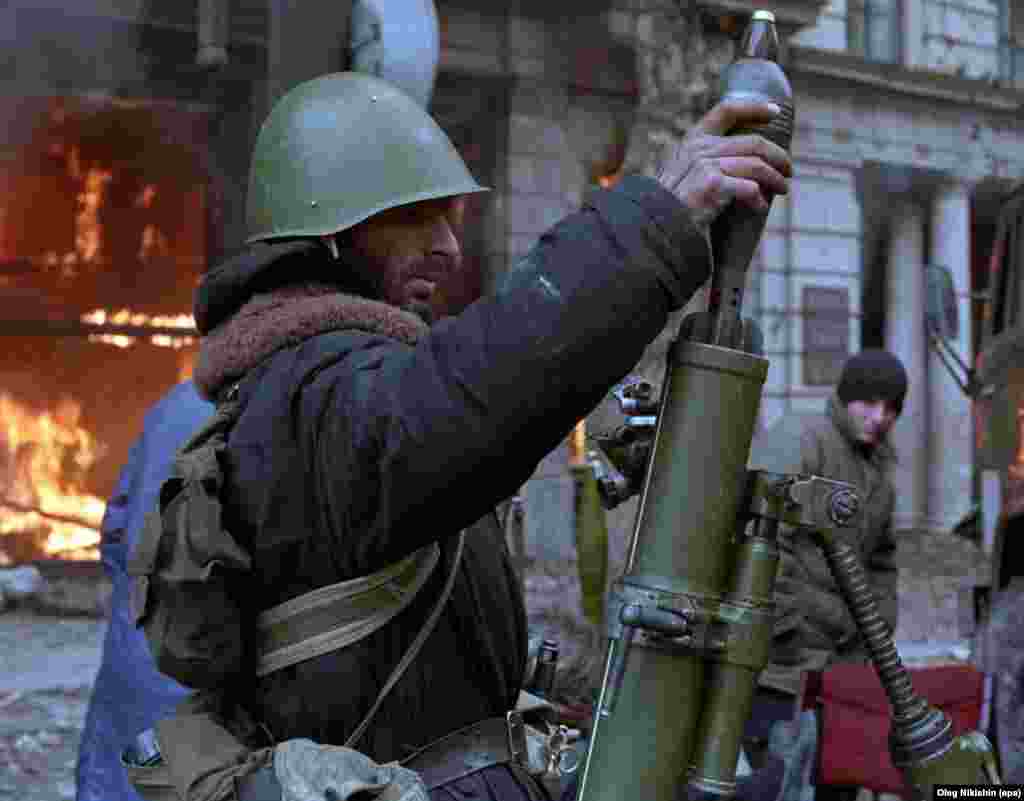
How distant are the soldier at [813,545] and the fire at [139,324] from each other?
730 cm

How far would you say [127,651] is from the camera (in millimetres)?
2707

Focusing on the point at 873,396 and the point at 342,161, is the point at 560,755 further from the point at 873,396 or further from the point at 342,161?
the point at 873,396

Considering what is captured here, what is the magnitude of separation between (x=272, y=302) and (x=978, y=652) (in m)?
3.10

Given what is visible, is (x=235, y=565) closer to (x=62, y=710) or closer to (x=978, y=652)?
(x=978, y=652)

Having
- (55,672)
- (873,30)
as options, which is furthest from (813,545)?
(873,30)

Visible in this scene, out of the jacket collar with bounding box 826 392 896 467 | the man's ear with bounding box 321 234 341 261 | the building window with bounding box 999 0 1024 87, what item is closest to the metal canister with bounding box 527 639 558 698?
the man's ear with bounding box 321 234 341 261

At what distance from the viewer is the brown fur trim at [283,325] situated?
4.86 ft

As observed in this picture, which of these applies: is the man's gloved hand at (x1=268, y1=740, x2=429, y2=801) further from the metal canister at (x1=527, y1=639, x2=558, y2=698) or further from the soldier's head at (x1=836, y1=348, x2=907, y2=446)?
the soldier's head at (x1=836, y1=348, x2=907, y2=446)

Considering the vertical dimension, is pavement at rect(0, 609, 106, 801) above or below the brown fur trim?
below

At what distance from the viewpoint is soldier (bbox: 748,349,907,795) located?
12.6 ft

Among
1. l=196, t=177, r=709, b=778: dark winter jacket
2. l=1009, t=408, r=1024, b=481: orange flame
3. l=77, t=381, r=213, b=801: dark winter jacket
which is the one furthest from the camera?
l=1009, t=408, r=1024, b=481: orange flame

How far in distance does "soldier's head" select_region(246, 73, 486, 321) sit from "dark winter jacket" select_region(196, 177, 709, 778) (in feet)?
0.15

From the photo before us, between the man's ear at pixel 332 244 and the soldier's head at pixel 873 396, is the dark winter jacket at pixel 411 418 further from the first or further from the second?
the soldier's head at pixel 873 396

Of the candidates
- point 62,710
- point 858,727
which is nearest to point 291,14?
point 858,727
